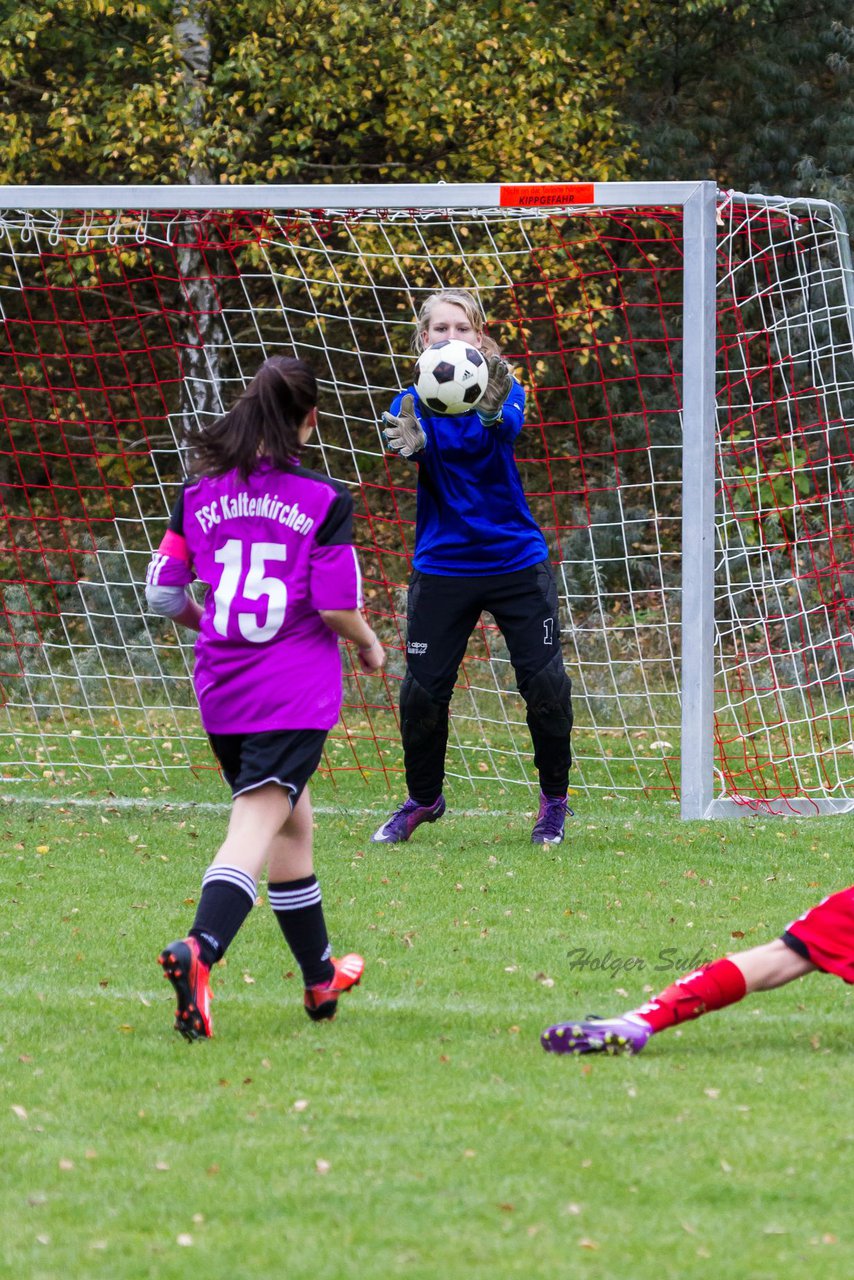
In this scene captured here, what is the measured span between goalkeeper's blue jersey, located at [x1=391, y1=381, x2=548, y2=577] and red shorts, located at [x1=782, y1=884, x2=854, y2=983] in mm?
2747

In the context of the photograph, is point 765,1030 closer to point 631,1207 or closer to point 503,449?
point 631,1207

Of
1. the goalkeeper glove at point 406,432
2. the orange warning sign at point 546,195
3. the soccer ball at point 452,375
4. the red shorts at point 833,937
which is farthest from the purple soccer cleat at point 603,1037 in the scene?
the orange warning sign at point 546,195

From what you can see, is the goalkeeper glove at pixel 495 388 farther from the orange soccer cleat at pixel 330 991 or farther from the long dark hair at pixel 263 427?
the orange soccer cleat at pixel 330 991

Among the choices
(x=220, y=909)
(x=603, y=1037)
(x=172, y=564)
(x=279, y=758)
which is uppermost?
(x=172, y=564)

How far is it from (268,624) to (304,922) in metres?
0.76

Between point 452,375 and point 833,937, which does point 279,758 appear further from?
point 452,375

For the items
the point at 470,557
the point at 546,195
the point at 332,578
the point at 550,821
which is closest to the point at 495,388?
the point at 470,557

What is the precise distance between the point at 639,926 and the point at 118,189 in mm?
4053

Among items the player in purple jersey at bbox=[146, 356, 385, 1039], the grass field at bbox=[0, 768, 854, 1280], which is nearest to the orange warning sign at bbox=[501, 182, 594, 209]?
the grass field at bbox=[0, 768, 854, 1280]

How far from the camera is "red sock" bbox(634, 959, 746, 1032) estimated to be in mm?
3699

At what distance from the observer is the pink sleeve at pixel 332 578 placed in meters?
3.87

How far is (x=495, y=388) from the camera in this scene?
6.01 metres

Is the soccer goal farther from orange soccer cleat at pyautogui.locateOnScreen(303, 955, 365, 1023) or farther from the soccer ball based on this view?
orange soccer cleat at pyautogui.locateOnScreen(303, 955, 365, 1023)

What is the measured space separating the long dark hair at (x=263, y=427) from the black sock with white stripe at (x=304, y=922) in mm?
1027
